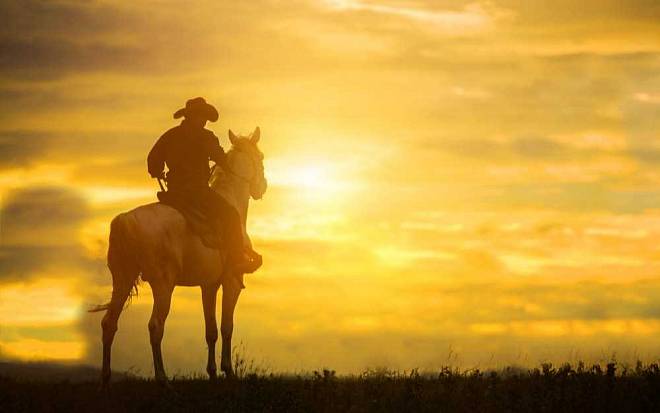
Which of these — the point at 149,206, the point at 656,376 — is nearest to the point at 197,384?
the point at 149,206

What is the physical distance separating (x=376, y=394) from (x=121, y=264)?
531 cm

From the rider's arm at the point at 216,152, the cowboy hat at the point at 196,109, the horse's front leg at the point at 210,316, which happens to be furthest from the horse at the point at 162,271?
the cowboy hat at the point at 196,109

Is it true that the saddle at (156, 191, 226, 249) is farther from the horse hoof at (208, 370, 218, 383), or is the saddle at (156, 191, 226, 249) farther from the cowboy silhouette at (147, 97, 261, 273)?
the horse hoof at (208, 370, 218, 383)

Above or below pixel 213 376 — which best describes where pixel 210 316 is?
above

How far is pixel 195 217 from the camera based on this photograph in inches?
797

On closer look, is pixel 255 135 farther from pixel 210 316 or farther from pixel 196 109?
pixel 210 316

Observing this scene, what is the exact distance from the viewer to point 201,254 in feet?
67.1

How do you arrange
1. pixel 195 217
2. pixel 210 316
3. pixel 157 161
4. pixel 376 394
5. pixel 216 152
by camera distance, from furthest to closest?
pixel 210 316 → pixel 216 152 → pixel 157 161 → pixel 195 217 → pixel 376 394

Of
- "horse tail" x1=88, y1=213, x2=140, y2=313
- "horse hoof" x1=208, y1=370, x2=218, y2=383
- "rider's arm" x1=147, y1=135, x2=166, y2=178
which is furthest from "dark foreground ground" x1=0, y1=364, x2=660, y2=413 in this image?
"rider's arm" x1=147, y1=135, x2=166, y2=178

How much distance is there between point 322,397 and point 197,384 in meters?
2.53

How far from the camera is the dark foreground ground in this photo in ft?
55.9

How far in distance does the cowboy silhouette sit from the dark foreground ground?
2.66m

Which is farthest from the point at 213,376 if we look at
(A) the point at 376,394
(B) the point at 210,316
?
(A) the point at 376,394

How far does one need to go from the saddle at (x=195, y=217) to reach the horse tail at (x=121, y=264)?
0.86 meters
